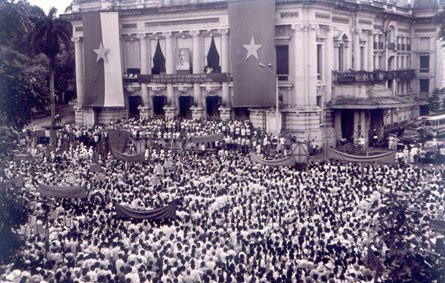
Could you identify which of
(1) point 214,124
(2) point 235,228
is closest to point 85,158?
(1) point 214,124

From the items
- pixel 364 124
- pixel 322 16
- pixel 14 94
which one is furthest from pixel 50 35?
pixel 14 94

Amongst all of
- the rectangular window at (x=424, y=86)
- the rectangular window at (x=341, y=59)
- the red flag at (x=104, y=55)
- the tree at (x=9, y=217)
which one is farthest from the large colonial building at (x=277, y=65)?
the tree at (x=9, y=217)

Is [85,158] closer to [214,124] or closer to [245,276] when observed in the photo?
[214,124]

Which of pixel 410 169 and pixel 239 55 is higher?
pixel 239 55

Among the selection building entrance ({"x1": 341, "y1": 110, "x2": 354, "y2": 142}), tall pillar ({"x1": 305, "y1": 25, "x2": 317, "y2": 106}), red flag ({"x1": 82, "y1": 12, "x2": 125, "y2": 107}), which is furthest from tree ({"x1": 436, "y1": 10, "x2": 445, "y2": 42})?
red flag ({"x1": 82, "y1": 12, "x2": 125, "y2": 107})

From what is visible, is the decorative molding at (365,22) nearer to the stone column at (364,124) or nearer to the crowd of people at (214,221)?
the stone column at (364,124)
